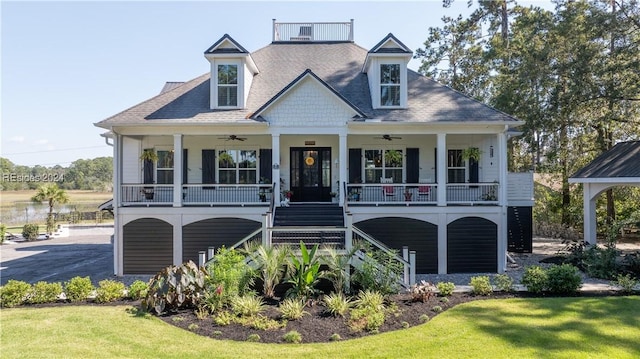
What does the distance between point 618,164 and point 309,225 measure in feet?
41.1

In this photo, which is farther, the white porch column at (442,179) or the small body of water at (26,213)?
the small body of water at (26,213)

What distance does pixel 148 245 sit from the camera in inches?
529

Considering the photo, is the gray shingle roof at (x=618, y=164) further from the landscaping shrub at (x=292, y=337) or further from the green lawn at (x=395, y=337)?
the landscaping shrub at (x=292, y=337)

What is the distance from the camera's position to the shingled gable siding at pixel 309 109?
13766 mm

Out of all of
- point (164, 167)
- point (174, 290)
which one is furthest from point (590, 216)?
point (164, 167)

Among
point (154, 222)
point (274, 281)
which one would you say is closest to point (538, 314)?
point (274, 281)

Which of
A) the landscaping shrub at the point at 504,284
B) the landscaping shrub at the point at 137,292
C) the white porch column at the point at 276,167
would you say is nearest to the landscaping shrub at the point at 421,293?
the landscaping shrub at the point at 504,284

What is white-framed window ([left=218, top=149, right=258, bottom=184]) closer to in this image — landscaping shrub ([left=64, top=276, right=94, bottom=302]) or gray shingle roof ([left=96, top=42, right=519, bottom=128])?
gray shingle roof ([left=96, top=42, right=519, bottom=128])

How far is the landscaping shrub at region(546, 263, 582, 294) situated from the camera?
959 cm

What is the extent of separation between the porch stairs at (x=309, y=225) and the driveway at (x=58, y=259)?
21.5ft

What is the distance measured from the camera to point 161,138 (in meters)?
15.5

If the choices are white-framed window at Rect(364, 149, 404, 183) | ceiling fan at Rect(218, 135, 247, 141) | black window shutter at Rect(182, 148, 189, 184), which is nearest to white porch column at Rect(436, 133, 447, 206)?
white-framed window at Rect(364, 149, 404, 183)

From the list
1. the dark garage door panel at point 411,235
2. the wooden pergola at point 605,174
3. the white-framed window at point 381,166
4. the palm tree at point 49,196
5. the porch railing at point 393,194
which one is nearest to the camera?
the dark garage door panel at point 411,235

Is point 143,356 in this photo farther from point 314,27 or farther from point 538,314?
point 314,27
